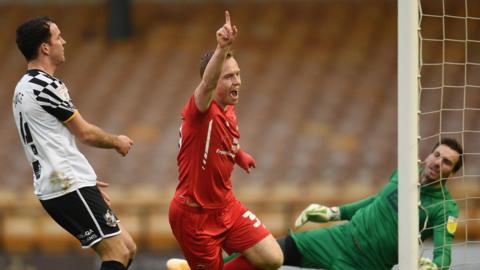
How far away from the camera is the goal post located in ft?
19.2

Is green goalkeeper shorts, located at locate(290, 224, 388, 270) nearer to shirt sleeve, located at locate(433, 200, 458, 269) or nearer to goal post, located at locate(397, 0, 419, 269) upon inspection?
shirt sleeve, located at locate(433, 200, 458, 269)

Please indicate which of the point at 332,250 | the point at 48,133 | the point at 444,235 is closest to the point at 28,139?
the point at 48,133

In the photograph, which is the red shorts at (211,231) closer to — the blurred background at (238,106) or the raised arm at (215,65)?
the raised arm at (215,65)

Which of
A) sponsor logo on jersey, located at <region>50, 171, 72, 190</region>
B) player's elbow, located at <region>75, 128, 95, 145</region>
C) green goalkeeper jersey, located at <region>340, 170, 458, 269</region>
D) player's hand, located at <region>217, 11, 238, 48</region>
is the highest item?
player's hand, located at <region>217, 11, 238, 48</region>

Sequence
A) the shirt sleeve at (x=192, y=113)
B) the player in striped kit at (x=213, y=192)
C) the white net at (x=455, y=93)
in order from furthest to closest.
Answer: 1. the white net at (x=455, y=93)
2. the player in striped kit at (x=213, y=192)
3. the shirt sleeve at (x=192, y=113)

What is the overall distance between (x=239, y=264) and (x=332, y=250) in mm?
592

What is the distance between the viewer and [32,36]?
5934 millimetres

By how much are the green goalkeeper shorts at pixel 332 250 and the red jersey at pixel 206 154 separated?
75 cm

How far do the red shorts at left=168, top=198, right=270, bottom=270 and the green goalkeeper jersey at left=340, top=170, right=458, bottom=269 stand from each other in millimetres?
665

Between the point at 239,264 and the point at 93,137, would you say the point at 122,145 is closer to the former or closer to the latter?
the point at 93,137

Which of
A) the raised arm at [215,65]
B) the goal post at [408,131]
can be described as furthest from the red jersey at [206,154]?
the goal post at [408,131]

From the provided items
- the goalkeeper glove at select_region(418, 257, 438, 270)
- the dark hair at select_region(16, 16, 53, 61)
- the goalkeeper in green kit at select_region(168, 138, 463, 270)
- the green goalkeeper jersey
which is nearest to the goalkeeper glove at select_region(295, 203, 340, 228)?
the goalkeeper in green kit at select_region(168, 138, 463, 270)

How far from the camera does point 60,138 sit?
19.4 ft

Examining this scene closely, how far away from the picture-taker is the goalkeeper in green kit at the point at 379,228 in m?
6.41
